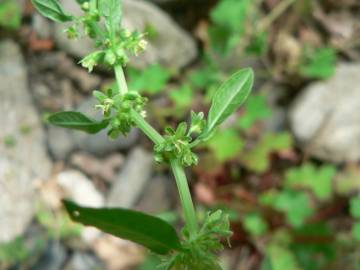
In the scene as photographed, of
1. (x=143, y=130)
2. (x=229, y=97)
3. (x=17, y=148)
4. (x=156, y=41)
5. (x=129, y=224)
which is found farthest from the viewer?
(x=156, y=41)

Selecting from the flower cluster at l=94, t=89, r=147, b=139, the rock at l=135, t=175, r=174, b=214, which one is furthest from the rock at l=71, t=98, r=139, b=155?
the flower cluster at l=94, t=89, r=147, b=139

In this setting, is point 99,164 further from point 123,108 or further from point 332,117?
point 123,108

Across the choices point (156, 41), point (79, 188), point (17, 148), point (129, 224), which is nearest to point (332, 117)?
point (156, 41)

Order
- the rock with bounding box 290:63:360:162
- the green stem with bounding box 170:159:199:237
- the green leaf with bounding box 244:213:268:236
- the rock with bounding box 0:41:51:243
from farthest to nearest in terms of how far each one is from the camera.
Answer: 1. the rock with bounding box 0:41:51:243
2. the rock with bounding box 290:63:360:162
3. the green leaf with bounding box 244:213:268:236
4. the green stem with bounding box 170:159:199:237

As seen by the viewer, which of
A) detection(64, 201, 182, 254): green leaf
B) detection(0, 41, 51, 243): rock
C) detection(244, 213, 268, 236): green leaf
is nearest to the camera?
detection(64, 201, 182, 254): green leaf

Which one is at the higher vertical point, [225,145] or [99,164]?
[99,164]

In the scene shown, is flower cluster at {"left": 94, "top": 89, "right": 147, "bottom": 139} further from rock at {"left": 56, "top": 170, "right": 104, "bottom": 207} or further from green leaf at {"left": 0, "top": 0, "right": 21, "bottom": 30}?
green leaf at {"left": 0, "top": 0, "right": 21, "bottom": 30}

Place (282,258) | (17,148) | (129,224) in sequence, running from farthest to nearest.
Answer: (17,148)
(282,258)
(129,224)
